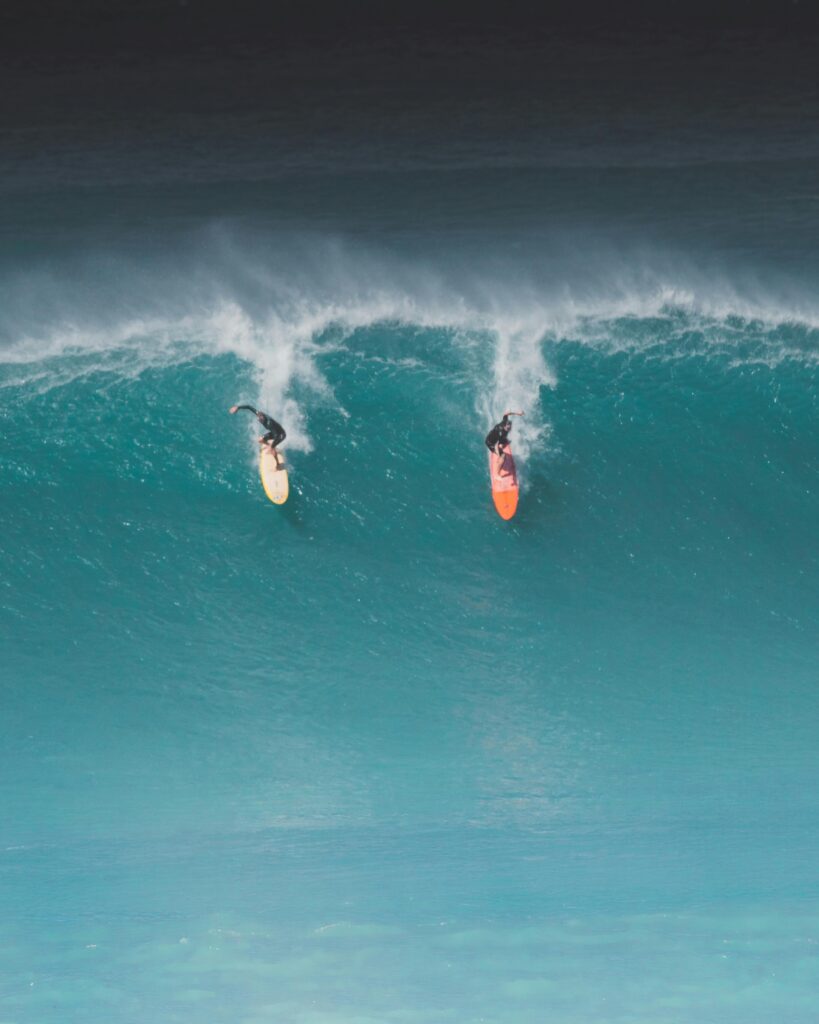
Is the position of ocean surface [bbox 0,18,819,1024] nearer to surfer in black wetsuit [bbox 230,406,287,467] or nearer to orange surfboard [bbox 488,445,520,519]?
orange surfboard [bbox 488,445,520,519]

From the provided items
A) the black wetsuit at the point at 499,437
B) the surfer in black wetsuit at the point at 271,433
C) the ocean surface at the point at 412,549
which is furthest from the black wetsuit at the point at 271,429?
the black wetsuit at the point at 499,437

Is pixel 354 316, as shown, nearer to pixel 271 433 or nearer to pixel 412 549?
pixel 271 433

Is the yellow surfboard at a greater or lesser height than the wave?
lesser

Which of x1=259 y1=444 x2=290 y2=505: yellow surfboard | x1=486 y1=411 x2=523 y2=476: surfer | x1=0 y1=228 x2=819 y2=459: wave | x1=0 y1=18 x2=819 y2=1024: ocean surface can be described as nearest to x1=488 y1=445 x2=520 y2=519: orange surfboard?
x1=486 y1=411 x2=523 y2=476: surfer

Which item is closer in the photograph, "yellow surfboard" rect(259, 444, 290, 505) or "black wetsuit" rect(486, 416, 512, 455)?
"black wetsuit" rect(486, 416, 512, 455)

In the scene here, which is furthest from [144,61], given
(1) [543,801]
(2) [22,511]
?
(1) [543,801]

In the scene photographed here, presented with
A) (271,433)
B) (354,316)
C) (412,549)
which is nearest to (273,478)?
(271,433)
